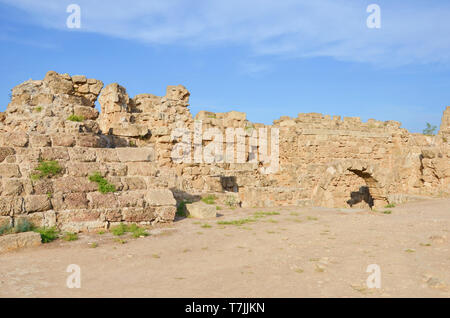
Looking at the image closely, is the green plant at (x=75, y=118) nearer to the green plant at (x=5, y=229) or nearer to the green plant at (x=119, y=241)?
the green plant at (x=5, y=229)

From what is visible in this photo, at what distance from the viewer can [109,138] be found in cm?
874

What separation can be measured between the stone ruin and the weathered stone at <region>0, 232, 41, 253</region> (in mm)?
546

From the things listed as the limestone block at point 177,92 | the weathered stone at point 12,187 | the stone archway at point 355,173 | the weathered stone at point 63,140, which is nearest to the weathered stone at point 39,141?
the weathered stone at point 63,140

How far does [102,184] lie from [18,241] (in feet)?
6.06

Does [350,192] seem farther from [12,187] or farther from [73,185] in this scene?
[12,187]

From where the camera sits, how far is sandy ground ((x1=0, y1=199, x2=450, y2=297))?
3.45 metres

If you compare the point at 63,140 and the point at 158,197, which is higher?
the point at 63,140

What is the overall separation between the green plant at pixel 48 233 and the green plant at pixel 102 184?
1.09m

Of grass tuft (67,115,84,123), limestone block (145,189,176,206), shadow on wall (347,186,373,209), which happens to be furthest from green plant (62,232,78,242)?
shadow on wall (347,186,373,209)

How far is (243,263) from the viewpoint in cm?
446

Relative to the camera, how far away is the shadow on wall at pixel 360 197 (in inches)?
685

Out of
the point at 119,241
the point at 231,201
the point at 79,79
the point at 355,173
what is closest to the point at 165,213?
the point at 119,241
